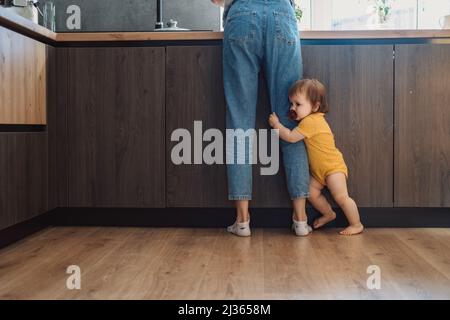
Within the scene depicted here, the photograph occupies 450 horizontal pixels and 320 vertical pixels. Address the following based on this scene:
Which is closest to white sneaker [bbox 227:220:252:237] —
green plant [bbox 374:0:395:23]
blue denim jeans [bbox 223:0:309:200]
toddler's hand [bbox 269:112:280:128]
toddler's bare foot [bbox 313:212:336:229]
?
blue denim jeans [bbox 223:0:309:200]

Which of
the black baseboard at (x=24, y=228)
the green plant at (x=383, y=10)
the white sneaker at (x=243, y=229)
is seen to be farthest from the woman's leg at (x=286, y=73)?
the green plant at (x=383, y=10)

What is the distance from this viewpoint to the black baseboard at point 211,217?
2.50 meters

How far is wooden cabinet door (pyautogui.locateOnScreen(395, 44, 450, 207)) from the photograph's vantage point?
243 cm

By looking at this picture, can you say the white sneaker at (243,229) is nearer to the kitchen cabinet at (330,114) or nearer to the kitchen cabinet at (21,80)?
the kitchen cabinet at (330,114)

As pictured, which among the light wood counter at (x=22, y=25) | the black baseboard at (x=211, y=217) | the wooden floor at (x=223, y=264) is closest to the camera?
the wooden floor at (x=223, y=264)

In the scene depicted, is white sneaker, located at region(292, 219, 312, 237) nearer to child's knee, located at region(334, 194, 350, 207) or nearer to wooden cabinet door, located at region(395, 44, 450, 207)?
child's knee, located at region(334, 194, 350, 207)

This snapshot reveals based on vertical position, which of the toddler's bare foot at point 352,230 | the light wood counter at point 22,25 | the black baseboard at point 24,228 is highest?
the light wood counter at point 22,25

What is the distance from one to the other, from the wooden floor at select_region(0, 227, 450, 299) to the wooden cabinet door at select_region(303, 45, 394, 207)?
213mm

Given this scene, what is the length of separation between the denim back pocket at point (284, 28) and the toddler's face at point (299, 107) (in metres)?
0.22

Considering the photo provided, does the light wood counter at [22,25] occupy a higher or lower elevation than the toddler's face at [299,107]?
higher

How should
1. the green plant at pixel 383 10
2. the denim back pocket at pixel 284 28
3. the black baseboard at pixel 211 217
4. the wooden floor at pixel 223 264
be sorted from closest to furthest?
the wooden floor at pixel 223 264, the denim back pocket at pixel 284 28, the black baseboard at pixel 211 217, the green plant at pixel 383 10

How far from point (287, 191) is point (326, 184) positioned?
167 mm
